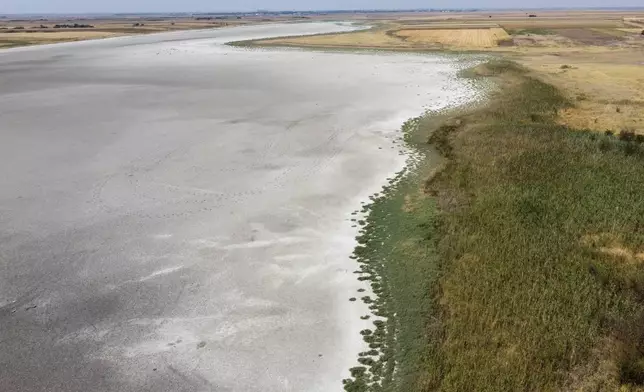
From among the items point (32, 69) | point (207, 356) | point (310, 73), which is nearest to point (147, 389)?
point (207, 356)

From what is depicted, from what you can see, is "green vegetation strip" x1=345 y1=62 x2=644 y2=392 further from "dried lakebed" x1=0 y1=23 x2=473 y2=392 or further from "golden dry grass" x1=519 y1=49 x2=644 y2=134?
"golden dry grass" x1=519 y1=49 x2=644 y2=134

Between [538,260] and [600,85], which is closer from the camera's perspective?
[538,260]

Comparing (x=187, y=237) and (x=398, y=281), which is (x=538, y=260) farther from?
(x=187, y=237)

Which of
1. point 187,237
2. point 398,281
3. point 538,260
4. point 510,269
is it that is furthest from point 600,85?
point 187,237

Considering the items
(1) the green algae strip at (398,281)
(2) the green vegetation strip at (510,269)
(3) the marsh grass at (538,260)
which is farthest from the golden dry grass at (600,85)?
(1) the green algae strip at (398,281)

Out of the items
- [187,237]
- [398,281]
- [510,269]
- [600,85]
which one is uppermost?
[600,85]

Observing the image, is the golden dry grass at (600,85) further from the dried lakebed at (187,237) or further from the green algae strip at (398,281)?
the green algae strip at (398,281)

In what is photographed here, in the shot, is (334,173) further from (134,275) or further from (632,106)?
(632,106)
